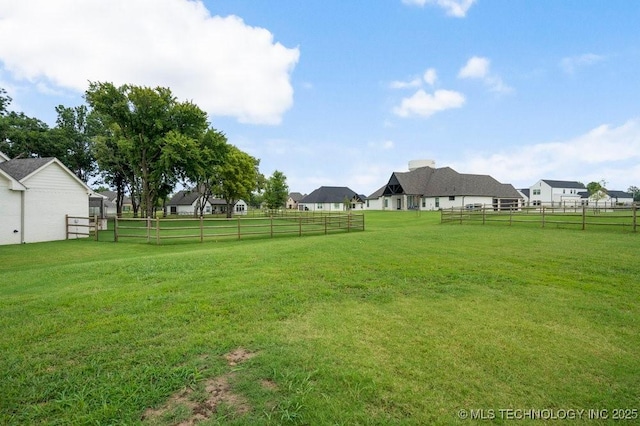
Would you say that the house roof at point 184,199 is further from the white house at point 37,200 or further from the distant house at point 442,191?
the white house at point 37,200

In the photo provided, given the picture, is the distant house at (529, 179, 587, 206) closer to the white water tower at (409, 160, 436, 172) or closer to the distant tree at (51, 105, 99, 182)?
the white water tower at (409, 160, 436, 172)

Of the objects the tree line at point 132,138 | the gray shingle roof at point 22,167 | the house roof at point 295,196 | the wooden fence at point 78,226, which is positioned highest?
the tree line at point 132,138

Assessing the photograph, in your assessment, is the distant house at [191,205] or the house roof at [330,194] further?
the distant house at [191,205]

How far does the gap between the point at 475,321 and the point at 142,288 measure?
5532mm

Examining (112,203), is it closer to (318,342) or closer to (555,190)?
(318,342)

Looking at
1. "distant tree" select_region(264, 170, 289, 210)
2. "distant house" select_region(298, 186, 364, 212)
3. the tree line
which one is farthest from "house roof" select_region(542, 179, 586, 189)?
the tree line

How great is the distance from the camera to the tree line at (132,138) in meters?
30.2

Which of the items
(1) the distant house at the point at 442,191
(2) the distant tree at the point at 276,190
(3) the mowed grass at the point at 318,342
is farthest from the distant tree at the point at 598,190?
(3) the mowed grass at the point at 318,342

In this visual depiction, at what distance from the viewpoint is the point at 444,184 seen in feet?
152

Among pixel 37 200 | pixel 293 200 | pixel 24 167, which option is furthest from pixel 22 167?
pixel 293 200

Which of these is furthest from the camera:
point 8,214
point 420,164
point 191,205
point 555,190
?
point 191,205

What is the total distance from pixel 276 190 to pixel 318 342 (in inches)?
2072

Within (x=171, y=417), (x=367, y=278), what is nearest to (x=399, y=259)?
(x=367, y=278)

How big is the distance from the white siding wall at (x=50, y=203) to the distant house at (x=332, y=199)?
1958 inches
